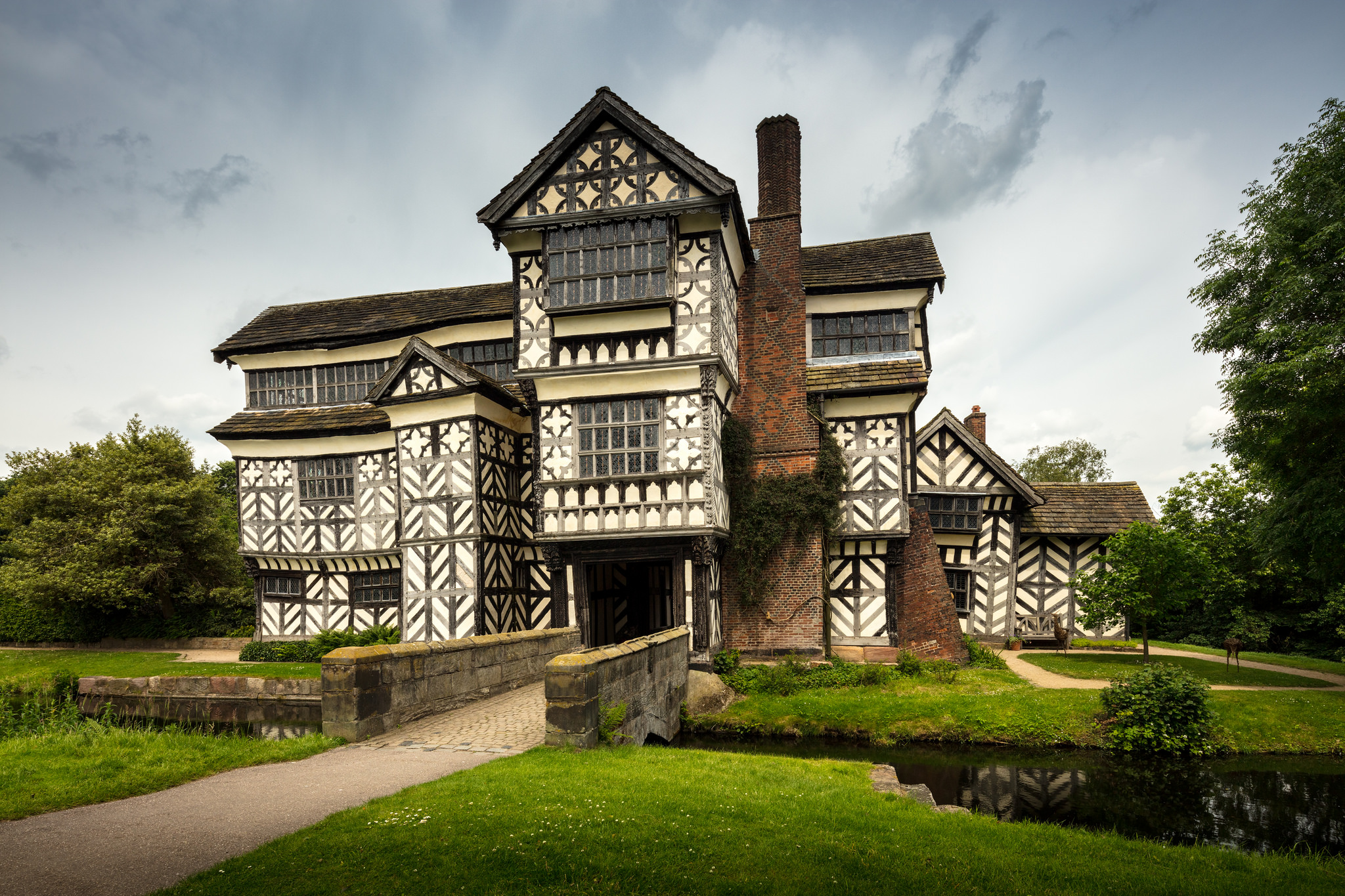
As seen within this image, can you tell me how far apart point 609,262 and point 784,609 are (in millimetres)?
8753

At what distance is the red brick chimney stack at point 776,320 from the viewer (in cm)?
1642

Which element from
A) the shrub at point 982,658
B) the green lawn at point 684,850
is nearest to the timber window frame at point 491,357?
the green lawn at point 684,850

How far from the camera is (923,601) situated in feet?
55.1

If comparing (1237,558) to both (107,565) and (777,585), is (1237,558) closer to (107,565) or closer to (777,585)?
(777,585)

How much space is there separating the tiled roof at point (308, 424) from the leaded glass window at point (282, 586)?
14.0ft

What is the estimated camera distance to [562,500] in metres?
14.5

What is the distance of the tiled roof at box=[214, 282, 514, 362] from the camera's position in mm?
19344

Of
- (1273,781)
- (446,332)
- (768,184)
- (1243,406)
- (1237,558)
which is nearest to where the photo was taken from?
(1273,781)

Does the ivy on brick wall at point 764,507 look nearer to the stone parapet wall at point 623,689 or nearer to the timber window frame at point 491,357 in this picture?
the stone parapet wall at point 623,689

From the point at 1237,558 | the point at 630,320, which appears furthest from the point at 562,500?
the point at 1237,558

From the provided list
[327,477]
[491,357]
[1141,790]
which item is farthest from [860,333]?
[327,477]

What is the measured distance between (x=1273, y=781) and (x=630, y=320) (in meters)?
13.2

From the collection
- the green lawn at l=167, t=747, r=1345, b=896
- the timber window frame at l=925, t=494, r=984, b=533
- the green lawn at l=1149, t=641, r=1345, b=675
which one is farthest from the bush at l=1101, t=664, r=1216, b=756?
the green lawn at l=1149, t=641, r=1345, b=675

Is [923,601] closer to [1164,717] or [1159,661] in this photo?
[1164,717]
